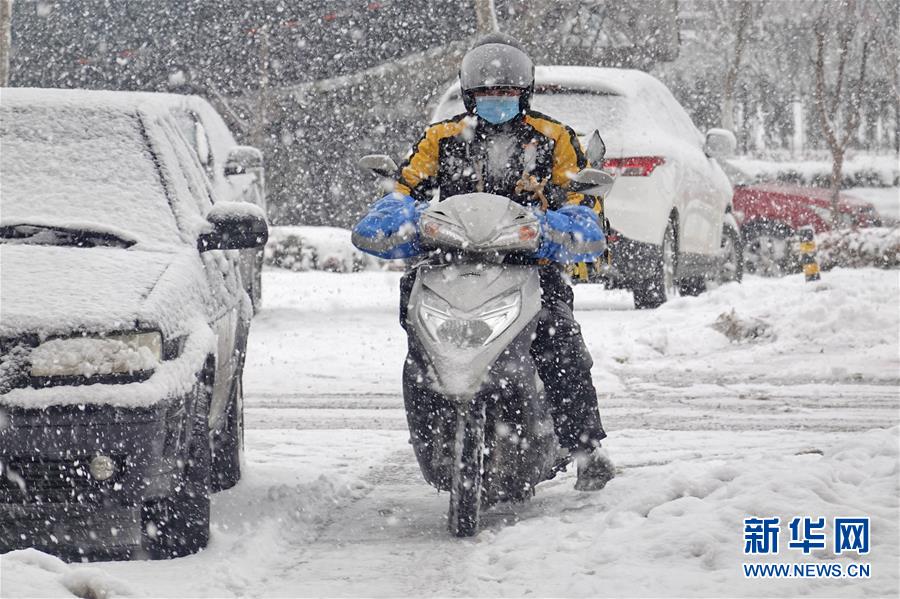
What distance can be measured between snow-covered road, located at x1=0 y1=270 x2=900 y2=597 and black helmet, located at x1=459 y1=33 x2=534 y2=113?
1576 mm

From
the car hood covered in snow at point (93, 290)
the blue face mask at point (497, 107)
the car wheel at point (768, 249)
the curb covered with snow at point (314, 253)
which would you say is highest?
the blue face mask at point (497, 107)

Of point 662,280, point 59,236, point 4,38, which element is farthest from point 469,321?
point 4,38

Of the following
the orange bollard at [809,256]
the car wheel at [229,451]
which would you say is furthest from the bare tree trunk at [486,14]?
the car wheel at [229,451]

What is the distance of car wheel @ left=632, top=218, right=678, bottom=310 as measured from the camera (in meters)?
12.8

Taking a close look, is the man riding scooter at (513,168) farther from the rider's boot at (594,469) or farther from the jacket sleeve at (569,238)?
the rider's boot at (594,469)

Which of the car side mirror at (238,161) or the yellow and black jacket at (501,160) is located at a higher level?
the yellow and black jacket at (501,160)

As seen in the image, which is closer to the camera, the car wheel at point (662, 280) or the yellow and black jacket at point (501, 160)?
the yellow and black jacket at point (501, 160)

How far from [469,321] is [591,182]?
70cm

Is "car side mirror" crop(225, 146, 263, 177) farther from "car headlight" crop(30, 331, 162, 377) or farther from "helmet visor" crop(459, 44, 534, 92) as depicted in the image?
"car headlight" crop(30, 331, 162, 377)

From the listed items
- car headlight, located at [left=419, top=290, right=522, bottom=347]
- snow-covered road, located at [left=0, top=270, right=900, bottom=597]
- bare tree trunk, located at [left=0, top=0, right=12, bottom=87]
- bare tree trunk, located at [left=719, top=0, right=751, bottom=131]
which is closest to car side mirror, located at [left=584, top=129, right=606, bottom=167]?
car headlight, located at [left=419, top=290, right=522, bottom=347]

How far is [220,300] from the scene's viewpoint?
240 inches

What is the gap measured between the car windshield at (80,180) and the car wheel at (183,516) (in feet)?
3.03

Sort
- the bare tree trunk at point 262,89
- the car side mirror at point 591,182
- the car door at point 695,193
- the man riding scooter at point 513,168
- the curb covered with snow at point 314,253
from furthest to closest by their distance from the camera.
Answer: the bare tree trunk at point 262,89, the curb covered with snow at point 314,253, the car door at point 695,193, the man riding scooter at point 513,168, the car side mirror at point 591,182

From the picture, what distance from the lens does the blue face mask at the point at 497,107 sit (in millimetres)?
5656
